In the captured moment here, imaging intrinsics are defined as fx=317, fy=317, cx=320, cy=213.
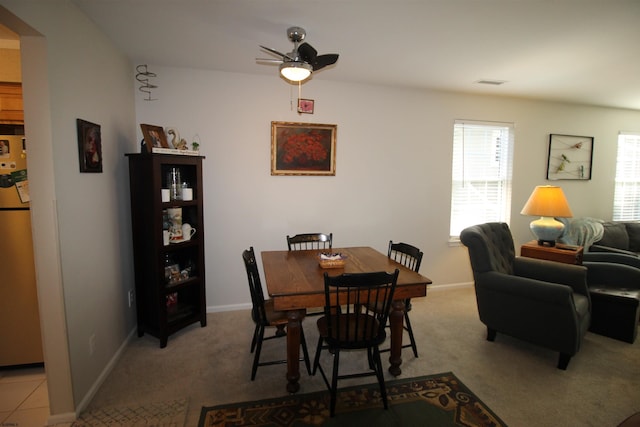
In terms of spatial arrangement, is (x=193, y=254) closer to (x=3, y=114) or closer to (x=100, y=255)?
(x=100, y=255)

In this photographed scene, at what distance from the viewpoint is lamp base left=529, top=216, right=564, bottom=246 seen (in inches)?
136

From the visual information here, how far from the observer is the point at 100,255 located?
235 cm

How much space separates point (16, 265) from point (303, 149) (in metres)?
2.61

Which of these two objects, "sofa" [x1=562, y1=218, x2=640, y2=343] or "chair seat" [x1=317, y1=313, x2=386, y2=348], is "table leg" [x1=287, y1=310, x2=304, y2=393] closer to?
"chair seat" [x1=317, y1=313, x2=386, y2=348]

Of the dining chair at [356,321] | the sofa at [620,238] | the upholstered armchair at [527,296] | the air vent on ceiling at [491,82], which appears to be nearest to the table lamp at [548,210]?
the upholstered armchair at [527,296]

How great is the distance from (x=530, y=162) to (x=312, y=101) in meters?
3.16

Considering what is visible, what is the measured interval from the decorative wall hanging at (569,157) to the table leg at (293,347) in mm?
4309

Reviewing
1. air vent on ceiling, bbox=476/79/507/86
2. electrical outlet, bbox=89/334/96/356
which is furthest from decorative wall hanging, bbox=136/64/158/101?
air vent on ceiling, bbox=476/79/507/86

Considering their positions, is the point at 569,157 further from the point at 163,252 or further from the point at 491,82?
the point at 163,252

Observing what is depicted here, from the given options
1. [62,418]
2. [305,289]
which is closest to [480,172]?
→ [305,289]

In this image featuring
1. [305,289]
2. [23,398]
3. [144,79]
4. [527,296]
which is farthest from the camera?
[144,79]

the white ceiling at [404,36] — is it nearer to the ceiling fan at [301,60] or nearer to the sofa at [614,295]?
the ceiling fan at [301,60]

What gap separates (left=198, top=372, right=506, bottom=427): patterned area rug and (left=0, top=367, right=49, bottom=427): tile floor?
3.41ft

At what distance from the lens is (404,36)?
2.44 m
